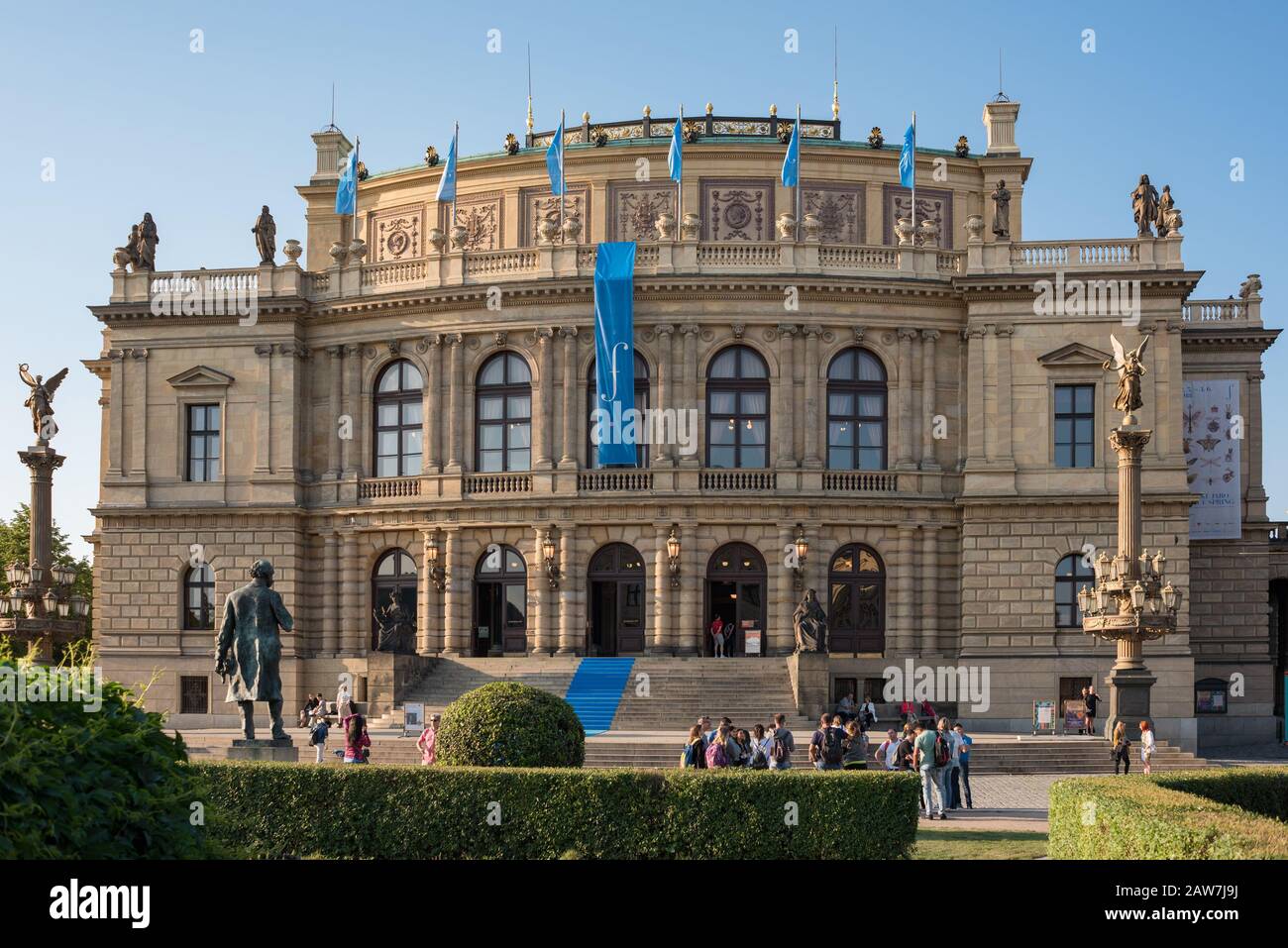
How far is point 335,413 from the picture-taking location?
56844 millimetres

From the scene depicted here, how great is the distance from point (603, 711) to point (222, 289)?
880 inches

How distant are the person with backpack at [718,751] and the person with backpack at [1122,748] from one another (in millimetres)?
11536

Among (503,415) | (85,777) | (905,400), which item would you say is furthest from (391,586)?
(85,777)

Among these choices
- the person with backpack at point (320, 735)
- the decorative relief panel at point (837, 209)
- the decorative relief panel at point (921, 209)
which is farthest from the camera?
the decorative relief panel at point (921, 209)

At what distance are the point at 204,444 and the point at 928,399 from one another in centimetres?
2627

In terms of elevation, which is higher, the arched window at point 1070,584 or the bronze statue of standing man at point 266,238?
the bronze statue of standing man at point 266,238

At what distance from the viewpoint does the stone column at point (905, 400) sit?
53.9 metres

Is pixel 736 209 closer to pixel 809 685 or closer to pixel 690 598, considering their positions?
pixel 690 598

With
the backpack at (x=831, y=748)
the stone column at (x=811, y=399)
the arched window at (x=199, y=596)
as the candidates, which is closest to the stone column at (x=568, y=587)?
the stone column at (x=811, y=399)

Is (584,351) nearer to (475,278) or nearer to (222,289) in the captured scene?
(475,278)

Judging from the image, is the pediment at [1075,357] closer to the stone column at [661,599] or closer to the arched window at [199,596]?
the stone column at [661,599]

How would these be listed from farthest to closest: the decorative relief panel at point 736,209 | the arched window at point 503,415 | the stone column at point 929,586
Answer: the decorative relief panel at point 736,209, the arched window at point 503,415, the stone column at point 929,586

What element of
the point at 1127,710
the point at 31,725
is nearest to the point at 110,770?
the point at 31,725

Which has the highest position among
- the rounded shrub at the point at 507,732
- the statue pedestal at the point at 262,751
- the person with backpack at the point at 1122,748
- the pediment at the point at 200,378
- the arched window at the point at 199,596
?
the pediment at the point at 200,378
